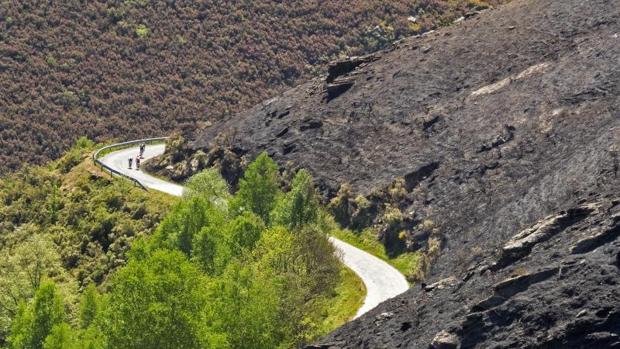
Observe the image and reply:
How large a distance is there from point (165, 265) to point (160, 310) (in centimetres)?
263

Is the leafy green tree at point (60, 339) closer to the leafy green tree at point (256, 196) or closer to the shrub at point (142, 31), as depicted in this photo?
the leafy green tree at point (256, 196)

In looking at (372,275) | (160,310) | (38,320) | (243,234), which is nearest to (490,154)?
(372,275)

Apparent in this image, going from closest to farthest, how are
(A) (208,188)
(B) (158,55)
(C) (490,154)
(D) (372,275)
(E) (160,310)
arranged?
(E) (160,310)
(D) (372,275)
(C) (490,154)
(A) (208,188)
(B) (158,55)

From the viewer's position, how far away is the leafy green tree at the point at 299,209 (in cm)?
5469

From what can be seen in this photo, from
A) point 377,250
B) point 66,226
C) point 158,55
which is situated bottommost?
point 66,226

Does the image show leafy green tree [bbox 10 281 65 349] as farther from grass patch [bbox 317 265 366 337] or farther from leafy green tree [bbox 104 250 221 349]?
grass patch [bbox 317 265 366 337]

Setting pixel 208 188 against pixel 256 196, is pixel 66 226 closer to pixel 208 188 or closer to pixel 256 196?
pixel 208 188

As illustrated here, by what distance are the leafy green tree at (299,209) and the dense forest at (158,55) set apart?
56735mm

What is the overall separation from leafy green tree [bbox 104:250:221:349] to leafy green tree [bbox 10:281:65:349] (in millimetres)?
10092

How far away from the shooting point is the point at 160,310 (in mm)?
34281

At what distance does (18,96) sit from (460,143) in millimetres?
70992

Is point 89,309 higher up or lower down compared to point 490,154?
lower down

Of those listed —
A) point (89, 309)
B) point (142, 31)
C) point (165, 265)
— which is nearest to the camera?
point (165, 265)

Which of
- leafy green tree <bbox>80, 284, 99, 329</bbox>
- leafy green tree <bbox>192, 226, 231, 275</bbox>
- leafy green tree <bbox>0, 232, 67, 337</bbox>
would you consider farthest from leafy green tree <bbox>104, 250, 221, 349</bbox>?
leafy green tree <bbox>0, 232, 67, 337</bbox>
